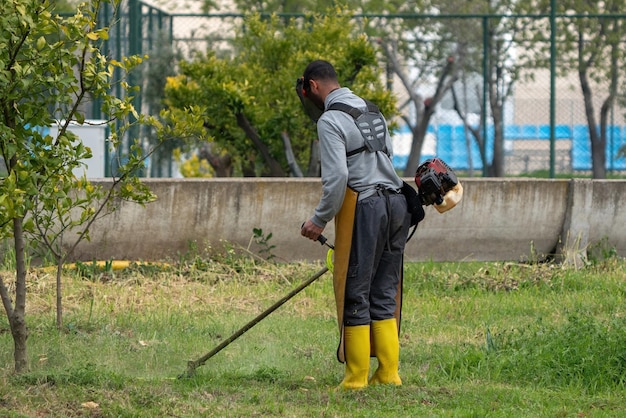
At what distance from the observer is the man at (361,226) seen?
533 cm

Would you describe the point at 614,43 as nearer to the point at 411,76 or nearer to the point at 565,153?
the point at 565,153

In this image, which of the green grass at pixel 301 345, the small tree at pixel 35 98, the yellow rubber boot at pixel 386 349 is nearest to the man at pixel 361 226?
the yellow rubber boot at pixel 386 349

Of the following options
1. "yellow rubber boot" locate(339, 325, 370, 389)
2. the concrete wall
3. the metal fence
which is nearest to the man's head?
"yellow rubber boot" locate(339, 325, 370, 389)

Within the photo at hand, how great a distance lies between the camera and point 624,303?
7.90 meters

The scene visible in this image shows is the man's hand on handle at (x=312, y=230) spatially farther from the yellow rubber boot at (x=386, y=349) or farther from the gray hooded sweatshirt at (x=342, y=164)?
the yellow rubber boot at (x=386, y=349)

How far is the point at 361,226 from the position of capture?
17.7 ft

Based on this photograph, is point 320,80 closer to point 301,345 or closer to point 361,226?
point 361,226

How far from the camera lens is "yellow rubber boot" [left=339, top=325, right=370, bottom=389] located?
542 centimetres

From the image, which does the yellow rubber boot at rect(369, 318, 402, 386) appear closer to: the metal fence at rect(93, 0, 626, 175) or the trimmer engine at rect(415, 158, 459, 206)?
the trimmer engine at rect(415, 158, 459, 206)

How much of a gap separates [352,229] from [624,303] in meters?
3.37

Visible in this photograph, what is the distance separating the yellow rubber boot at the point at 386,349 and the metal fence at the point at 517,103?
831cm

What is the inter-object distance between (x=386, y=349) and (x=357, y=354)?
180 mm

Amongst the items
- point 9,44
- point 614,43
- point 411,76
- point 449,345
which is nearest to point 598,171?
point 614,43

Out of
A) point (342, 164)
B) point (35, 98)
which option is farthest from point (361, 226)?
point (35, 98)
